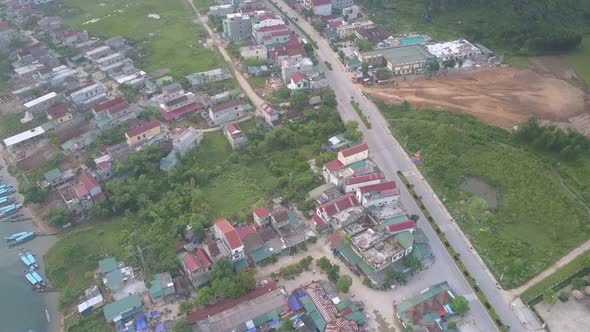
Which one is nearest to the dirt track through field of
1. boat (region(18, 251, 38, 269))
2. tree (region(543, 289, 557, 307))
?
tree (region(543, 289, 557, 307))

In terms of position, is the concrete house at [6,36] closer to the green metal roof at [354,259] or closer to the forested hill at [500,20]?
the forested hill at [500,20]

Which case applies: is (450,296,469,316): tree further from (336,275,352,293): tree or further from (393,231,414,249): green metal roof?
(336,275,352,293): tree

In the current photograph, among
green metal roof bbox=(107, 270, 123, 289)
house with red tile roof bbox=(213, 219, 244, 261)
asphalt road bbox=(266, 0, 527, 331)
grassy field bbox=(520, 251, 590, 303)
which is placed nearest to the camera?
asphalt road bbox=(266, 0, 527, 331)

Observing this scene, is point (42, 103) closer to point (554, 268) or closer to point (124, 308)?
point (124, 308)

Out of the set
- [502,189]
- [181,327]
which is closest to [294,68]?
[502,189]

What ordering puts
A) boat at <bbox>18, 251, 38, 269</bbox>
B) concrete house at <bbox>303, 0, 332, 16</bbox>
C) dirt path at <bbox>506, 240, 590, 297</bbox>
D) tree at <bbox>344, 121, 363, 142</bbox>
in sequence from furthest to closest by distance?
concrete house at <bbox>303, 0, 332, 16</bbox>, tree at <bbox>344, 121, 363, 142</bbox>, boat at <bbox>18, 251, 38, 269</bbox>, dirt path at <bbox>506, 240, 590, 297</bbox>

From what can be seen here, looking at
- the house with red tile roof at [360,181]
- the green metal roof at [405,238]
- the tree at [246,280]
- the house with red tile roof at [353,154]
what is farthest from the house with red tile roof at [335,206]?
the tree at [246,280]

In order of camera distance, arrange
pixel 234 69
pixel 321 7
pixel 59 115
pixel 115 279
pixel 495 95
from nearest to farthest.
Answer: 1. pixel 115 279
2. pixel 59 115
3. pixel 495 95
4. pixel 234 69
5. pixel 321 7

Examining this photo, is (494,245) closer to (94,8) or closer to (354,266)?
(354,266)
